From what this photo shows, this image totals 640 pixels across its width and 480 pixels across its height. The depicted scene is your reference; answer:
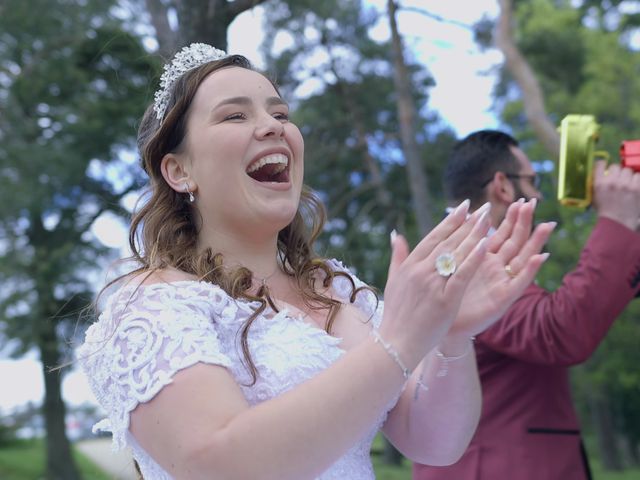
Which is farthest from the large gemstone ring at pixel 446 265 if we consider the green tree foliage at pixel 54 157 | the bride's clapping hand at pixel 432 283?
the green tree foliage at pixel 54 157

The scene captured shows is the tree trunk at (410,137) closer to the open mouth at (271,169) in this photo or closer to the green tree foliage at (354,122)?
the green tree foliage at (354,122)

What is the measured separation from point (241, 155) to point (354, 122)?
13490 millimetres

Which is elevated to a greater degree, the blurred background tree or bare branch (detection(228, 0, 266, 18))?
bare branch (detection(228, 0, 266, 18))

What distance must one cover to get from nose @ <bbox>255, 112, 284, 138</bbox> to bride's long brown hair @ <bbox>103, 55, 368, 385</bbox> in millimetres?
224

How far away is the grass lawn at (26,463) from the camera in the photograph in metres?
18.6

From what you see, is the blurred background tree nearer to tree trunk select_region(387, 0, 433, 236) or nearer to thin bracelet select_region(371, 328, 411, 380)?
tree trunk select_region(387, 0, 433, 236)

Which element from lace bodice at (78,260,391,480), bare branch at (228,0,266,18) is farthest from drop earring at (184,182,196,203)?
bare branch at (228,0,266,18)

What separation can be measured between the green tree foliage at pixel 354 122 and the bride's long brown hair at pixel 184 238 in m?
12.2

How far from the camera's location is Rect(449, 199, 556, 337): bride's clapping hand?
1.65 m

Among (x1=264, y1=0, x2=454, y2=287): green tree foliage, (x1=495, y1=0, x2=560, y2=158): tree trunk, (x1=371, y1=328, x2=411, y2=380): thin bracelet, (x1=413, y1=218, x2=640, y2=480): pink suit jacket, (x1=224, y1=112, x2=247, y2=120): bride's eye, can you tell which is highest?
(x1=224, y1=112, x2=247, y2=120): bride's eye

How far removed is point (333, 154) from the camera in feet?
53.9

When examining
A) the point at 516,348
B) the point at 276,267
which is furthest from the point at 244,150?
the point at 516,348

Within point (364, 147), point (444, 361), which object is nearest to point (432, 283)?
point (444, 361)

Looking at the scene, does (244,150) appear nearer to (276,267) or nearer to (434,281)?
(276,267)
